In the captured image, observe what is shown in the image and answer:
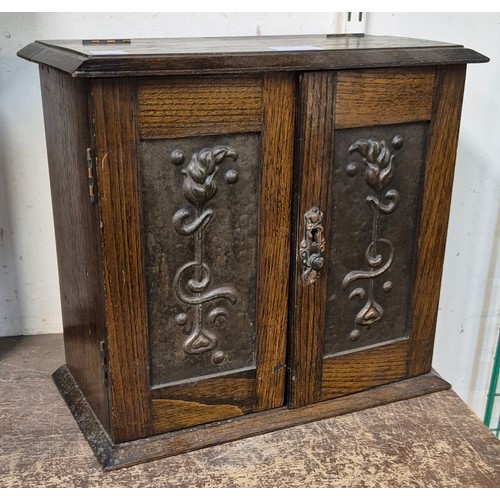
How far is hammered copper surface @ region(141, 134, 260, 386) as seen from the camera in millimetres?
996

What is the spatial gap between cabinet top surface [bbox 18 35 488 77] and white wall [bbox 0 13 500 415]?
231 millimetres

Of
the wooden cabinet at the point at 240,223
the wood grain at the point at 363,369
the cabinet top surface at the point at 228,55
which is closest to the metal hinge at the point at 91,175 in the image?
the wooden cabinet at the point at 240,223

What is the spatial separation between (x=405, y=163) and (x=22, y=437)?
76 cm

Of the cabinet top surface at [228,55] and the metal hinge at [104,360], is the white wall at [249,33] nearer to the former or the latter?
the cabinet top surface at [228,55]

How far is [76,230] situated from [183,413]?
1.08 feet

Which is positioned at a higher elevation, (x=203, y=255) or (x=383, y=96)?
(x=383, y=96)

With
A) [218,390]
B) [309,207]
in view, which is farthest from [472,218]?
[218,390]

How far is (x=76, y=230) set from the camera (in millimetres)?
1094

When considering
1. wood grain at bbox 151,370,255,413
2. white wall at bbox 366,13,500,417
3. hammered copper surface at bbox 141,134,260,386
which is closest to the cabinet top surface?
hammered copper surface at bbox 141,134,260,386

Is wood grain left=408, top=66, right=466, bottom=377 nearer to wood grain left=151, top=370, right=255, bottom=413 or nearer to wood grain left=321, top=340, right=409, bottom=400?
wood grain left=321, top=340, right=409, bottom=400

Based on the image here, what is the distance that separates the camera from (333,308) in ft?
3.88

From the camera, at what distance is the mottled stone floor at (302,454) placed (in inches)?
40.8

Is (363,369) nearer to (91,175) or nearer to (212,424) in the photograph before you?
(212,424)

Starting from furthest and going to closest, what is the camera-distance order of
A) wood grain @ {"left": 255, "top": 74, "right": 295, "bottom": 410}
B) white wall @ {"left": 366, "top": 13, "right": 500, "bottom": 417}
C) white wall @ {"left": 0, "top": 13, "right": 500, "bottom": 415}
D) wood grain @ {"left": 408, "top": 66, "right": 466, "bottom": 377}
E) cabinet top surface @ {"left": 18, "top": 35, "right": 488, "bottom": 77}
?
white wall @ {"left": 366, "top": 13, "right": 500, "bottom": 417} < white wall @ {"left": 0, "top": 13, "right": 500, "bottom": 415} < wood grain @ {"left": 408, "top": 66, "right": 466, "bottom": 377} < wood grain @ {"left": 255, "top": 74, "right": 295, "bottom": 410} < cabinet top surface @ {"left": 18, "top": 35, "right": 488, "bottom": 77}
